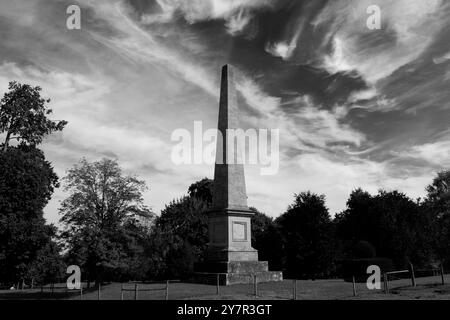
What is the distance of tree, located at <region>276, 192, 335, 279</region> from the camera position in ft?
119

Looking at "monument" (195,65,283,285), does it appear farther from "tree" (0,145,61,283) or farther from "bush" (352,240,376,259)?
"tree" (0,145,61,283)

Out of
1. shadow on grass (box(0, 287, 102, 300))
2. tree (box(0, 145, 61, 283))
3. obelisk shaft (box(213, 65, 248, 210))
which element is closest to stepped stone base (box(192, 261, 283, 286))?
obelisk shaft (box(213, 65, 248, 210))

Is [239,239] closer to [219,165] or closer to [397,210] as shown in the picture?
[219,165]

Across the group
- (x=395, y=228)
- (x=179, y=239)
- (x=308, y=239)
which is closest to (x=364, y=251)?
(x=308, y=239)

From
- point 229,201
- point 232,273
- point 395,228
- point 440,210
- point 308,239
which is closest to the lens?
point 232,273

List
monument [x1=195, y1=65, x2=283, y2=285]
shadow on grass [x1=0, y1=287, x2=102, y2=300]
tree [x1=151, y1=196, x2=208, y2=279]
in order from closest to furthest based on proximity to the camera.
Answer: monument [x1=195, y1=65, x2=283, y2=285] < shadow on grass [x1=0, y1=287, x2=102, y2=300] < tree [x1=151, y1=196, x2=208, y2=279]

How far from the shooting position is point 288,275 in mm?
37312

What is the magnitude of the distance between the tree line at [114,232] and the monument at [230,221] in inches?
104

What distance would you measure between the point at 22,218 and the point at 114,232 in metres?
8.11

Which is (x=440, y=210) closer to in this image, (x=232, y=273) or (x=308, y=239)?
(x=308, y=239)

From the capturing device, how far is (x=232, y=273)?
21625 mm

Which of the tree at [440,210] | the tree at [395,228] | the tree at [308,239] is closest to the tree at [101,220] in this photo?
the tree at [308,239]
